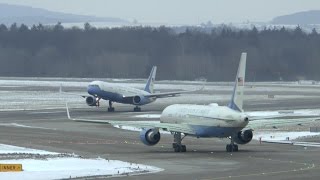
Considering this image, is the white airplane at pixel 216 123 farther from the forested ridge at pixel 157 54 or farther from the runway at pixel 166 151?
the forested ridge at pixel 157 54

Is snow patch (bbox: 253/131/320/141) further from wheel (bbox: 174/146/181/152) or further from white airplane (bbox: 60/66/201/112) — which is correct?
white airplane (bbox: 60/66/201/112)

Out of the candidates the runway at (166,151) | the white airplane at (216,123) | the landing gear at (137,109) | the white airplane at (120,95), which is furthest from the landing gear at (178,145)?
the white airplane at (120,95)

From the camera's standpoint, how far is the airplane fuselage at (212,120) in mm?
47375

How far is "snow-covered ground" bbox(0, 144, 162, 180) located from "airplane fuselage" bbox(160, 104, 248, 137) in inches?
276

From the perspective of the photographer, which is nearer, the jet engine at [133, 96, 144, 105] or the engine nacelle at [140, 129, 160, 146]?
the engine nacelle at [140, 129, 160, 146]

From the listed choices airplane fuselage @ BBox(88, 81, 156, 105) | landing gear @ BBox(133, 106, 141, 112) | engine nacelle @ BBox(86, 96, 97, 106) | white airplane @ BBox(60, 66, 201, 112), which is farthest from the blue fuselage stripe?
engine nacelle @ BBox(86, 96, 97, 106)

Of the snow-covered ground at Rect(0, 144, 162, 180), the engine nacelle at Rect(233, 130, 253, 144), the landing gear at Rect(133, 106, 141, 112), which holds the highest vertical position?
the landing gear at Rect(133, 106, 141, 112)

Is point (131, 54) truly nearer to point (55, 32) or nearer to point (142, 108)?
point (55, 32)

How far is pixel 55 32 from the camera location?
6801 inches

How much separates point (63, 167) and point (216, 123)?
10777 millimetres

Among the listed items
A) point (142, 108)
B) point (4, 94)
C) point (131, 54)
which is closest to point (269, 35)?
point (131, 54)

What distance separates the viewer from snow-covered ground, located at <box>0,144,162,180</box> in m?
37.1

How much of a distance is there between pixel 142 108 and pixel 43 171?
58.6 meters

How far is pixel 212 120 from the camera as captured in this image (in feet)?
159
